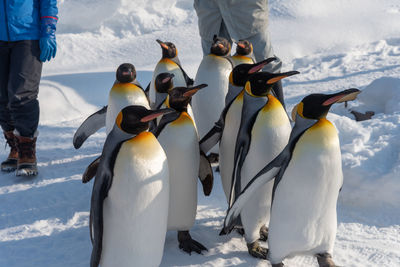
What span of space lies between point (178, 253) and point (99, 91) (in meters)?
3.52

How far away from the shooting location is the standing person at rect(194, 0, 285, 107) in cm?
324

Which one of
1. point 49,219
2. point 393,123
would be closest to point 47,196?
point 49,219

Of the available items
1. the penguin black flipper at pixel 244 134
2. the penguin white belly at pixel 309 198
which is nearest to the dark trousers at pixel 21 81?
the penguin black flipper at pixel 244 134

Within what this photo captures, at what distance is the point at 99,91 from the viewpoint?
17.4ft

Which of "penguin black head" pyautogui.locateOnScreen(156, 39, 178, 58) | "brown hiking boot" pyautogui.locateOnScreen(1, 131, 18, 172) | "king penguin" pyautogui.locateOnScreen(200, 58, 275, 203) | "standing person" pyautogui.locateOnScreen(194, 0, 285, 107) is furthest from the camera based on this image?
"standing person" pyautogui.locateOnScreen(194, 0, 285, 107)

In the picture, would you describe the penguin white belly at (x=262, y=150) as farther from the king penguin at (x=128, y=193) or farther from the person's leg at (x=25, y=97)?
the person's leg at (x=25, y=97)

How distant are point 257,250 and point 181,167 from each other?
50cm

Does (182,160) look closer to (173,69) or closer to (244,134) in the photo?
(244,134)

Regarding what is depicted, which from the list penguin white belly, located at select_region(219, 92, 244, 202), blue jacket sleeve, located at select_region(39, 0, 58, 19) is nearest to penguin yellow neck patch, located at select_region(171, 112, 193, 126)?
penguin white belly, located at select_region(219, 92, 244, 202)

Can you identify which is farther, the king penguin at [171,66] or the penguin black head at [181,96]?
the king penguin at [171,66]

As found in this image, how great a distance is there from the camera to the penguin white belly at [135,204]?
5.44ft

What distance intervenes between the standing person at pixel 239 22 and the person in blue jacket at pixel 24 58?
1.10m

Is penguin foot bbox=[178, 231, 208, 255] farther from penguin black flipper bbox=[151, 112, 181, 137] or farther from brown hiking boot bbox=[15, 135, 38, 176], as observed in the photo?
brown hiking boot bbox=[15, 135, 38, 176]

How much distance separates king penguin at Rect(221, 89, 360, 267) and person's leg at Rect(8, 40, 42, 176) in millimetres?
1695
